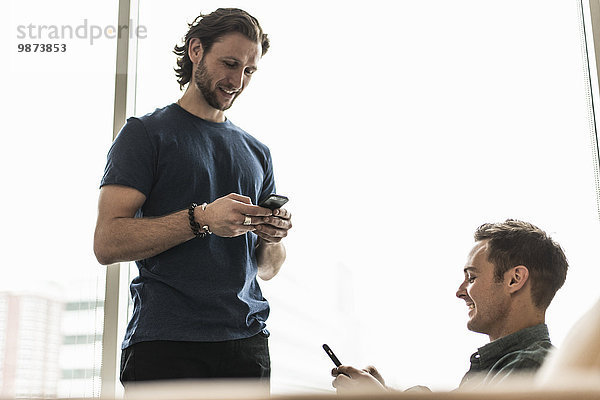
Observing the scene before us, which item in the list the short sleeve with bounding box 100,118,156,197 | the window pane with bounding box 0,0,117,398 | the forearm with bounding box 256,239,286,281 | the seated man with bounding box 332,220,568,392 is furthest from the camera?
the window pane with bounding box 0,0,117,398

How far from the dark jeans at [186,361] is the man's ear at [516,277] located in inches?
26.4

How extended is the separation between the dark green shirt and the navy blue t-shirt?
0.56 metres

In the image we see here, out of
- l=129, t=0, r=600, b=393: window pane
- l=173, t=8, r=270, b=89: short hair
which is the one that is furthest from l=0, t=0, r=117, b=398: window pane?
l=173, t=8, r=270, b=89: short hair

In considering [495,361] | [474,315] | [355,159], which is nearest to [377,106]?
[355,159]

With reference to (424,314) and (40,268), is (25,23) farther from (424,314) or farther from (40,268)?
(424,314)

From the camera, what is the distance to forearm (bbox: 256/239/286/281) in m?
1.89

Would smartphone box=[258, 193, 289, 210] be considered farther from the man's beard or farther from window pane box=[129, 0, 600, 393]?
window pane box=[129, 0, 600, 393]

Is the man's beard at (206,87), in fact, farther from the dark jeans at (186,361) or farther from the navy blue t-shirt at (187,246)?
the dark jeans at (186,361)

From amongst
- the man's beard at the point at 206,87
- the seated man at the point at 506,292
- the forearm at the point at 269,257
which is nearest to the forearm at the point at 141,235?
the forearm at the point at 269,257

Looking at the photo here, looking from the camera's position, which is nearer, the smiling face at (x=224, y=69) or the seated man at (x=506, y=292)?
the seated man at (x=506, y=292)

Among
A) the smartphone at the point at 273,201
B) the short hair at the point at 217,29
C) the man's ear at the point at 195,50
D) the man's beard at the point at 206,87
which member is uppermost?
the short hair at the point at 217,29

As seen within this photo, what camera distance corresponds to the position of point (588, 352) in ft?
1.65

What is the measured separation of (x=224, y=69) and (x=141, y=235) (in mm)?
570

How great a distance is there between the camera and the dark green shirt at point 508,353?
1.46 metres
